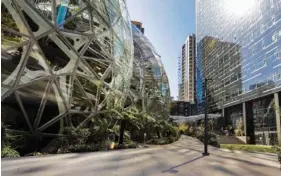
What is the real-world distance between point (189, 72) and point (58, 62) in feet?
355

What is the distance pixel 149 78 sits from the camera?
41094 millimetres

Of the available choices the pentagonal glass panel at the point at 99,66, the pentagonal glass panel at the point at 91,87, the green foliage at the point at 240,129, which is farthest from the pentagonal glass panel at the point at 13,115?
the green foliage at the point at 240,129

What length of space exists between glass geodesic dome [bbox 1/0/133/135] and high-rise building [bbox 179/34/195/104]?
332 ft

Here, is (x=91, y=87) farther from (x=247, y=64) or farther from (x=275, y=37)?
(x=247, y=64)

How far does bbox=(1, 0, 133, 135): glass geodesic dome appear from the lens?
482 inches

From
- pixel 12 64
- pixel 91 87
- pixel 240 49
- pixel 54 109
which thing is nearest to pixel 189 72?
pixel 240 49

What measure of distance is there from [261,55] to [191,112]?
173ft

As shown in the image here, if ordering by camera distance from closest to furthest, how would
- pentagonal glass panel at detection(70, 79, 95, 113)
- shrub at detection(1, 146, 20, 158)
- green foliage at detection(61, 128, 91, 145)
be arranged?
shrub at detection(1, 146, 20, 158)
green foliage at detection(61, 128, 91, 145)
pentagonal glass panel at detection(70, 79, 95, 113)

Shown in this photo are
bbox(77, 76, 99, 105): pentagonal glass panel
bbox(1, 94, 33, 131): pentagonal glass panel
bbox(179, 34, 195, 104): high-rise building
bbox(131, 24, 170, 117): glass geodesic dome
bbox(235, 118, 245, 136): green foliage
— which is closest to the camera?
bbox(1, 94, 33, 131): pentagonal glass panel

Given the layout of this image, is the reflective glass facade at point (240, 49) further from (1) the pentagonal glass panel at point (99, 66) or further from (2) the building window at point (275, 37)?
(1) the pentagonal glass panel at point (99, 66)

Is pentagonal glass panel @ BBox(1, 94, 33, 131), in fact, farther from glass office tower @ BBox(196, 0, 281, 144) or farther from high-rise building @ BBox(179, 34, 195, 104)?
high-rise building @ BBox(179, 34, 195, 104)

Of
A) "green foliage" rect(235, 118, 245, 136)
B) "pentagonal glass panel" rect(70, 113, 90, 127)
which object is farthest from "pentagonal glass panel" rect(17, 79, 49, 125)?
"green foliage" rect(235, 118, 245, 136)

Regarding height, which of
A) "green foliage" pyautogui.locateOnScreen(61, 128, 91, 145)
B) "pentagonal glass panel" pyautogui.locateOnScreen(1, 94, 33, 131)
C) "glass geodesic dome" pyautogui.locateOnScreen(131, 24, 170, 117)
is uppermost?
"glass geodesic dome" pyautogui.locateOnScreen(131, 24, 170, 117)

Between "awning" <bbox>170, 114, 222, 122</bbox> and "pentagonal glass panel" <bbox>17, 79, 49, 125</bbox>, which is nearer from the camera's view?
"pentagonal glass panel" <bbox>17, 79, 49, 125</bbox>
